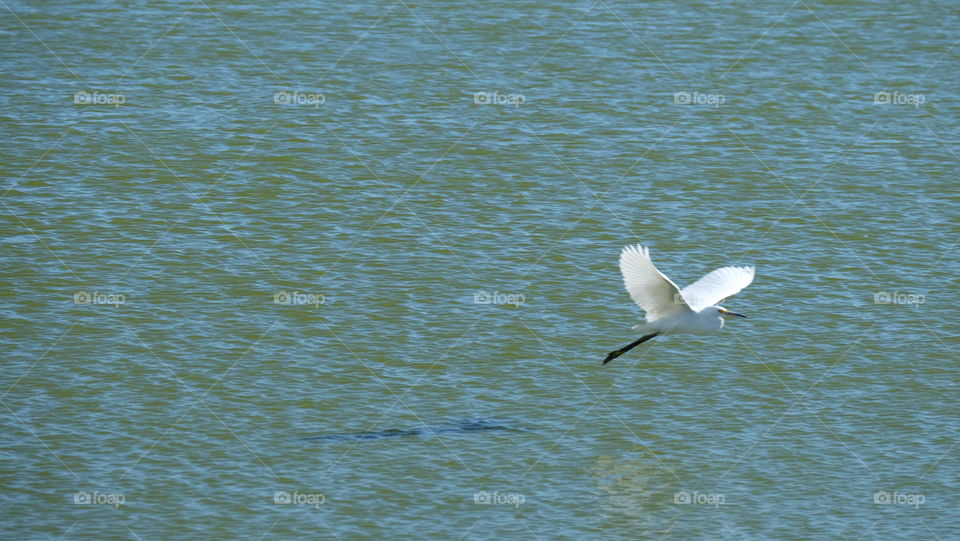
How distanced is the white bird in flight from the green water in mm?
1991

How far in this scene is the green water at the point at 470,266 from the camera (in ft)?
78.1

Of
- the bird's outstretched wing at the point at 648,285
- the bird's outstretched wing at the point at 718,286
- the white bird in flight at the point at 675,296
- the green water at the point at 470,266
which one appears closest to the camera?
the bird's outstretched wing at the point at 648,285

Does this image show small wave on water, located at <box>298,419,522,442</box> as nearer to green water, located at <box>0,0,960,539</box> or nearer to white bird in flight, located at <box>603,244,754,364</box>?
green water, located at <box>0,0,960,539</box>

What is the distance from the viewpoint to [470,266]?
1232 inches

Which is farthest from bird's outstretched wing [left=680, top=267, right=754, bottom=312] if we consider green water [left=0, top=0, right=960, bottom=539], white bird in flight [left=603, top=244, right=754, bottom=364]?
green water [left=0, top=0, right=960, bottom=539]

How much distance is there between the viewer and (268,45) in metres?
40.6

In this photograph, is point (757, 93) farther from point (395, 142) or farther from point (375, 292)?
point (375, 292)

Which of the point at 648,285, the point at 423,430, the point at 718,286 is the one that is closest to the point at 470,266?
the point at 423,430

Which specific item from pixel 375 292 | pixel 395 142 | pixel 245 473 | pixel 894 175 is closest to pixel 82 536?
pixel 245 473

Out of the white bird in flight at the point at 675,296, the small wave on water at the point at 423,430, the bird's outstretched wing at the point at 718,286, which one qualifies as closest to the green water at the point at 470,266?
the small wave on water at the point at 423,430

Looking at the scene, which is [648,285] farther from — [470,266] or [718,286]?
[470,266]

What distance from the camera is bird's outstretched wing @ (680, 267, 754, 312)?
80.5ft

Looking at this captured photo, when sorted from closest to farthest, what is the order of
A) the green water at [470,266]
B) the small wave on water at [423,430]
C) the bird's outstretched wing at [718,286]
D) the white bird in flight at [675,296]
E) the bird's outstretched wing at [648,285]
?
the bird's outstretched wing at [648,285] < the white bird in flight at [675,296] < the green water at [470,266] < the bird's outstretched wing at [718,286] < the small wave on water at [423,430]

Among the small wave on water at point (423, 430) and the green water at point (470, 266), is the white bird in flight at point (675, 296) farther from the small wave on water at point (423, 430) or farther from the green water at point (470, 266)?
the small wave on water at point (423, 430)
